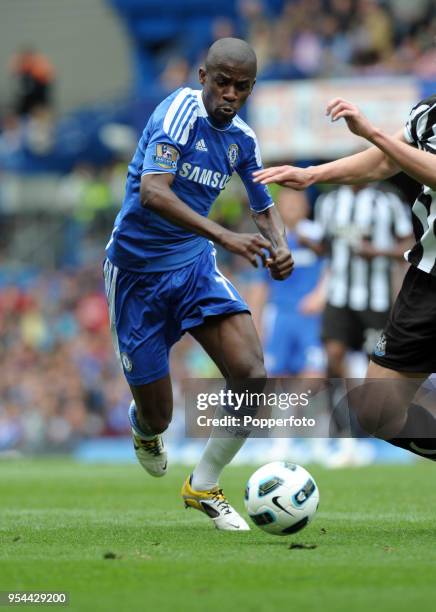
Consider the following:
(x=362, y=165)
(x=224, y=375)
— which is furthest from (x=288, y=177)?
(x=224, y=375)

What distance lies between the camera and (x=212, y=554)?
19.3 ft

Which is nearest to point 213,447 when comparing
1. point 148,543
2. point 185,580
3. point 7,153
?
point 148,543

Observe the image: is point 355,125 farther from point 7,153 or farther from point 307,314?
point 7,153

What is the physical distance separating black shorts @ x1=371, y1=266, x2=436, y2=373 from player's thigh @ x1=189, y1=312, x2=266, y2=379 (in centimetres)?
70

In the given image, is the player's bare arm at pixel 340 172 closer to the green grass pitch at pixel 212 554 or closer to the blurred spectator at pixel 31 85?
the green grass pitch at pixel 212 554

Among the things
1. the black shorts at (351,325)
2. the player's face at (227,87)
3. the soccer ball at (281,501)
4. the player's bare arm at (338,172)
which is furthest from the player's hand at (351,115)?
the black shorts at (351,325)

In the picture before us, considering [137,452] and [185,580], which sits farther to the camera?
[137,452]

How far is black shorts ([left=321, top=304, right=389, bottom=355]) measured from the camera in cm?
1269

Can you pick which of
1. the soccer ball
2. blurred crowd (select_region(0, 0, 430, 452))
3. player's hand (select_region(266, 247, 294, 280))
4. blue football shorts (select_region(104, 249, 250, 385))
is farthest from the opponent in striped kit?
blurred crowd (select_region(0, 0, 430, 452))

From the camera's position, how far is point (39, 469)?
13.8 metres

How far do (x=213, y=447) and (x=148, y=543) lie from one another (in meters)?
1.00

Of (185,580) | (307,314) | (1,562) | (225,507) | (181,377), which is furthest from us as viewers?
(181,377)

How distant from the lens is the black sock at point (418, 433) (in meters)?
6.76

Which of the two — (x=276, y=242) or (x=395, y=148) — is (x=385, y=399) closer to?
(x=276, y=242)
